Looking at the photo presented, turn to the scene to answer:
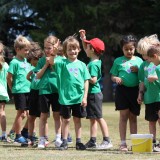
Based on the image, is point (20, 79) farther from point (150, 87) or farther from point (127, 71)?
point (150, 87)

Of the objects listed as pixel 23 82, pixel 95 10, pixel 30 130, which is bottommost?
pixel 30 130

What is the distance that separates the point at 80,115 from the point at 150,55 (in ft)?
4.84

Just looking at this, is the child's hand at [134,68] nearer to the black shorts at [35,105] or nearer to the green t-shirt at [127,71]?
the green t-shirt at [127,71]

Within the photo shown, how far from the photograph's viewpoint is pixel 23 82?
10547 mm

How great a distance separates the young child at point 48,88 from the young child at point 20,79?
3.10ft

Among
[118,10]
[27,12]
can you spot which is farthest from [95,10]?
[27,12]

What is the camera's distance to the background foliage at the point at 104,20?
34.5m

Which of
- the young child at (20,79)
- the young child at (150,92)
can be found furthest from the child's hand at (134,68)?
the young child at (20,79)

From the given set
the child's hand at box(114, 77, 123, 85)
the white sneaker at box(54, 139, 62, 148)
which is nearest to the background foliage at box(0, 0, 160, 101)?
the white sneaker at box(54, 139, 62, 148)

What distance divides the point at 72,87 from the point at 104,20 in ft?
87.4

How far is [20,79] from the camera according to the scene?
1053 cm

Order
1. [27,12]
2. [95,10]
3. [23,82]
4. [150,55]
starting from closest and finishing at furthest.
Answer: [150,55]
[23,82]
[95,10]
[27,12]

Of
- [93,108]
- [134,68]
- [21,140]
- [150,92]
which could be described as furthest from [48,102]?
[150,92]

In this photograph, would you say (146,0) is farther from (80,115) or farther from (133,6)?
(80,115)
